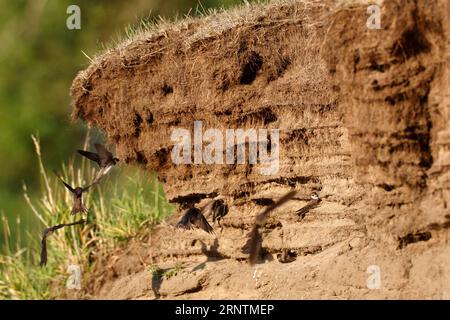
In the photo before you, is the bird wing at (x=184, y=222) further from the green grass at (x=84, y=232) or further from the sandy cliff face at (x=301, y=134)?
the green grass at (x=84, y=232)

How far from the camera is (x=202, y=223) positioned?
8.52 m

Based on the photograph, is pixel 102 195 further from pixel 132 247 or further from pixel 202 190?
pixel 202 190

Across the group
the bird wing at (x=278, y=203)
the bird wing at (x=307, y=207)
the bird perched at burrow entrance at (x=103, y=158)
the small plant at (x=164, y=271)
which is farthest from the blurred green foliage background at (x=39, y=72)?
the bird wing at (x=278, y=203)

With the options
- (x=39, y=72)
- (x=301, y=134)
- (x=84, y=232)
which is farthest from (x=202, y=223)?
(x=39, y=72)

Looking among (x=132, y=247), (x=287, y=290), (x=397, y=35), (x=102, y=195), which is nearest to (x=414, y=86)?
(x=397, y=35)

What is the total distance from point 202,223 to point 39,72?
11.9 metres

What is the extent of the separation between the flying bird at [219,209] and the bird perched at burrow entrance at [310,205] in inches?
34.5

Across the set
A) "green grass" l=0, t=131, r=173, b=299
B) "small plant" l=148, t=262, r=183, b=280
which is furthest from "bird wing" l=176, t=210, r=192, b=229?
"green grass" l=0, t=131, r=173, b=299

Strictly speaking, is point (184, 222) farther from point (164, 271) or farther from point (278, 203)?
point (278, 203)

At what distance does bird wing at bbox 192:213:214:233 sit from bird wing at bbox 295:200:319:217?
0.97m

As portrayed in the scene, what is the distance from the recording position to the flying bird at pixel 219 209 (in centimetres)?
851

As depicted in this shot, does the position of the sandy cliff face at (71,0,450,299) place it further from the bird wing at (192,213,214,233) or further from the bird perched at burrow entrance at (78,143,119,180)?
the bird perched at burrow entrance at (78,143,119,180)

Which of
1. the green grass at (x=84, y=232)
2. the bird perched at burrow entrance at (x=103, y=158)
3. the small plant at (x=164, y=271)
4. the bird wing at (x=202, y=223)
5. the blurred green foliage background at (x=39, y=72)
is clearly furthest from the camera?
the blurred green foliage background at (x=39, y=72)
